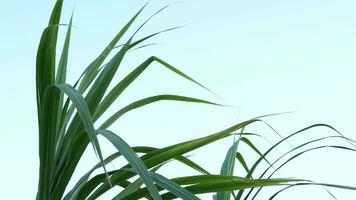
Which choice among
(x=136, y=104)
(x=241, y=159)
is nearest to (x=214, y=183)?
(x=136, y=104)

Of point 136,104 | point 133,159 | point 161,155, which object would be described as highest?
point 136,104

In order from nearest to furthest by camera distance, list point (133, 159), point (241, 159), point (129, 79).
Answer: point (133, 159) < point (129, 79) < point (241, 159)

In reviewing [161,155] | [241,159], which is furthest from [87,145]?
[241,159]

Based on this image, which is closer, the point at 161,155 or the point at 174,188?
the point at 174,188

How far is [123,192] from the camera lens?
4.09 ft

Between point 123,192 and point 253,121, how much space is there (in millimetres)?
293

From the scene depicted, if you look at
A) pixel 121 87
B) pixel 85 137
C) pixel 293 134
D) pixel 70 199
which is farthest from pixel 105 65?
pixel 293 134

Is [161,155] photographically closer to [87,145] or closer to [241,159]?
[87,145]

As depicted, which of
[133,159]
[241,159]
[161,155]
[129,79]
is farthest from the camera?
[241,159]

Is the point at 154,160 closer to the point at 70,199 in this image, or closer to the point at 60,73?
the point at 70,199

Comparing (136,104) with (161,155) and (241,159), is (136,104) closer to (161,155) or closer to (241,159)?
(161,155)

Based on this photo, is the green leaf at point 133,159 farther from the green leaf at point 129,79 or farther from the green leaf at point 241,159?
the green leaf at point 241,159

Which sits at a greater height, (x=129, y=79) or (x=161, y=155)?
(x=129, y=79)

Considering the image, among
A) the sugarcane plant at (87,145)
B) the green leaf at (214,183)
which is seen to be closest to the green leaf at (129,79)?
the sugarcane plant at (87,145)
